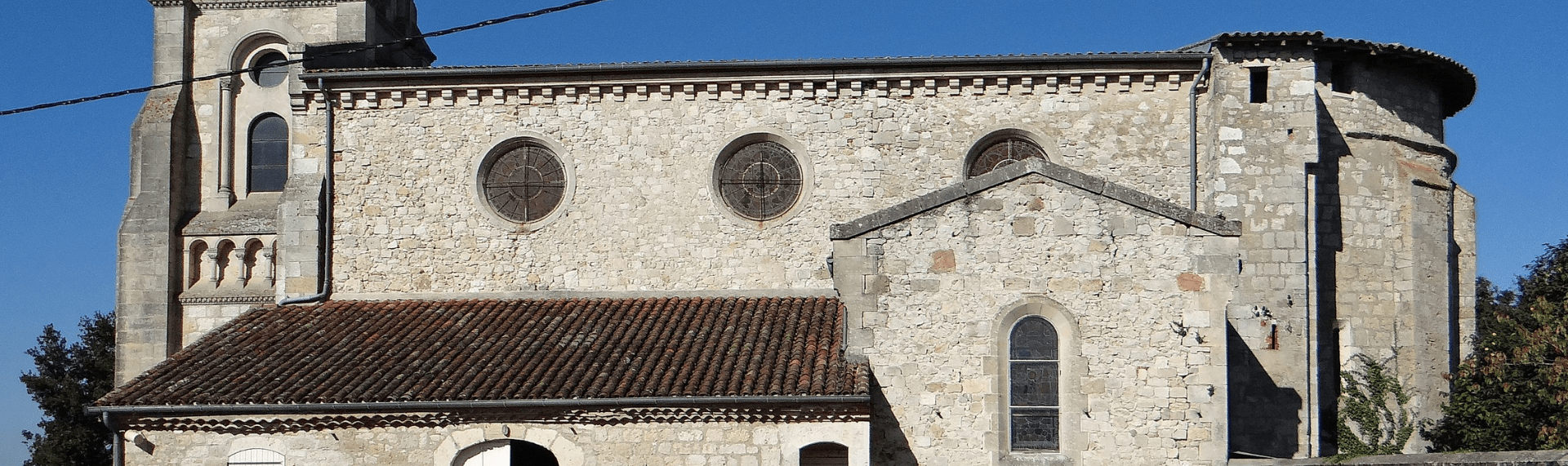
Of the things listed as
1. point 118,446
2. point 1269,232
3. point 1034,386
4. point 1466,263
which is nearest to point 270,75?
point 118,446

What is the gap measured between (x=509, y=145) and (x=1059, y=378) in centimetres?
841

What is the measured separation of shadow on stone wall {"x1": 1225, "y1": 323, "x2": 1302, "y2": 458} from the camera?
55.8 feet

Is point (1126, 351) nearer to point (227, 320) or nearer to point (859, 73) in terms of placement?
point (859, 73)

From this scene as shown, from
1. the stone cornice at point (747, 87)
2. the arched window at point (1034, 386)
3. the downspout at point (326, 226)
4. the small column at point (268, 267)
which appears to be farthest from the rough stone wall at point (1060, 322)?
the small column at point (268, 267)

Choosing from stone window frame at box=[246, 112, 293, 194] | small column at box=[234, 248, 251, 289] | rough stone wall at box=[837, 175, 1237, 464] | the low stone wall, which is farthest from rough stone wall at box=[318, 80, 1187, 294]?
the low stone wall

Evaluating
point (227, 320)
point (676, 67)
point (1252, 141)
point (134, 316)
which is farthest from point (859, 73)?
point (134, 316)

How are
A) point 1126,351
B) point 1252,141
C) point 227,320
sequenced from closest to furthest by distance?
Result: point 1126,351 → point 1252,141 → point 227,320

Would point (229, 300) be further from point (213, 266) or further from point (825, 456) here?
point (825, 456)

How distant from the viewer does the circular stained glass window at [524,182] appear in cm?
1898

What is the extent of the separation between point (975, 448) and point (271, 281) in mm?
11084

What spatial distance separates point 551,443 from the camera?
14859 millimetres

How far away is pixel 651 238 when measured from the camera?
18.6 meters

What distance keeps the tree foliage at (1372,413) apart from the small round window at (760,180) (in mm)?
7558

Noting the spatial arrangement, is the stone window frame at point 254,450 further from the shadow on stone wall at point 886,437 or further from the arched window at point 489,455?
the shadow on stone wall at point 886,437
